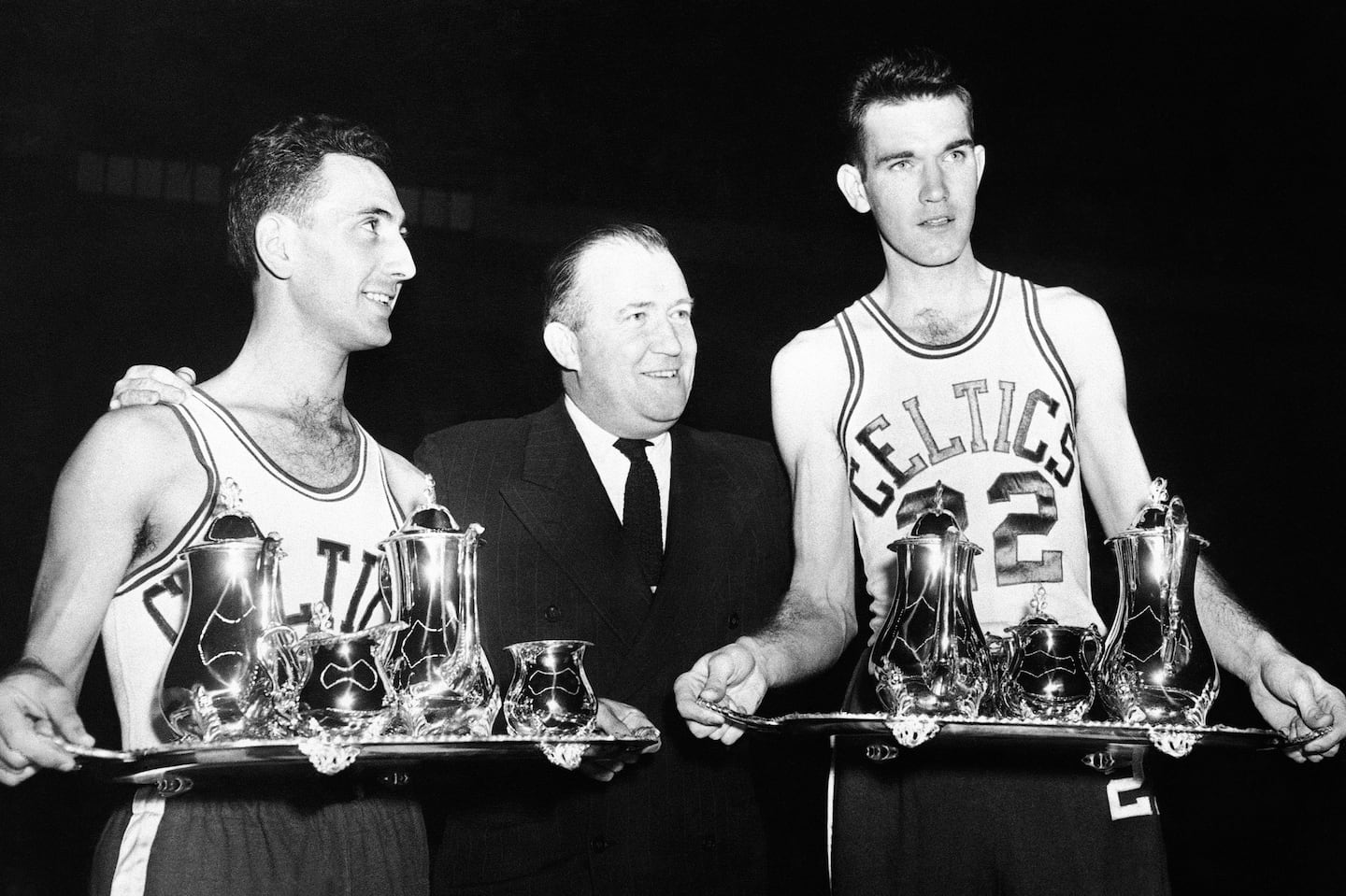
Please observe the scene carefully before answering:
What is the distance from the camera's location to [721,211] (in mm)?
2896

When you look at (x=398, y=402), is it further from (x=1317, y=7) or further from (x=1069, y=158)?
(x=1317, y=7)

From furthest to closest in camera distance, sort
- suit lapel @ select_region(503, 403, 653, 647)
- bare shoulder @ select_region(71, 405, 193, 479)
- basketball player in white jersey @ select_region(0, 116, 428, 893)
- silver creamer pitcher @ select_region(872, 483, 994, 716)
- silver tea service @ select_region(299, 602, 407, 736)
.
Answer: suit lapel @ select_region(503, 403, 653, 647), bare shoulder @ select_region(71, 405, 193, 479), basketball player in white jersey @ select_region(0, 116, 428, 893), silver creamer pitcher @ select_region(872, 483, 994, 716), silver tea service @ select_region(299, 602, 407, 736)

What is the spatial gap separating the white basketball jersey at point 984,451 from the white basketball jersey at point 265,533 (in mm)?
839

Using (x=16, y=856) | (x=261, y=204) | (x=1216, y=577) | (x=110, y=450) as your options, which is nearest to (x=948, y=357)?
(x=1216, y=577)

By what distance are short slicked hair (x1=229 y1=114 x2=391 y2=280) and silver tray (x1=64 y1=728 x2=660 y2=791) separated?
969mm

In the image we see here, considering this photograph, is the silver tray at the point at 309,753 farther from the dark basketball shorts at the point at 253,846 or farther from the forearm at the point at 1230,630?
the forearm at the point at 1230,630

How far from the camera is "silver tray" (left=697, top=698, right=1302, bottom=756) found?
169 centimetres

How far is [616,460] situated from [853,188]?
0.71 m

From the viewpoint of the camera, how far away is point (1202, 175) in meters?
3.06

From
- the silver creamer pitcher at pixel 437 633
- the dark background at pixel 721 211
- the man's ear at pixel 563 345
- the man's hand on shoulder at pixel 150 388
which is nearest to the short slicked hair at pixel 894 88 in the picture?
the dark background at pixel 721 211

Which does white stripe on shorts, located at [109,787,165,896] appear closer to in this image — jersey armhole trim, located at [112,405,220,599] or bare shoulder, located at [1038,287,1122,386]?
jersey armhole trim, located at [112,405,220,599]

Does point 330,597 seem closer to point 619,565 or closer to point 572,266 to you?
point 619,565

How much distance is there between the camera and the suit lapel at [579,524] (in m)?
2.41

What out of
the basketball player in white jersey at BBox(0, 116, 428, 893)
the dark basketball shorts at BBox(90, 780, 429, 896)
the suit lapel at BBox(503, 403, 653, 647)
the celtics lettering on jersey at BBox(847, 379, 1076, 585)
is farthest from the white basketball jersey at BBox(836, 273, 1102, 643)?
the dark basketball shorts at BBox(90, 780, 429, 896)
